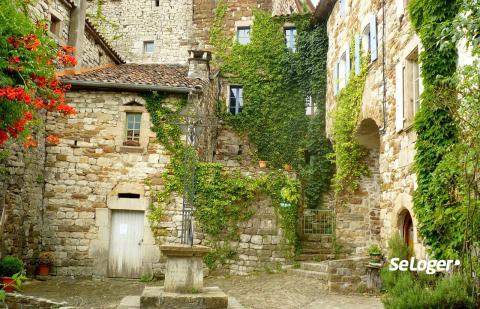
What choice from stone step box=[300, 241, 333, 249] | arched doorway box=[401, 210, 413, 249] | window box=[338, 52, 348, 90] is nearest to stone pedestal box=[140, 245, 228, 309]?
arched doorway box=[401, 210, 413, 249]

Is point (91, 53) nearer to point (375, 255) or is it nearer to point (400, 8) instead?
point (400, 8)

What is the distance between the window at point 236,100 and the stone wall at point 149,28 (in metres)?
3.19

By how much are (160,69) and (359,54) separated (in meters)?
6.22

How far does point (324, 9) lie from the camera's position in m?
15.7

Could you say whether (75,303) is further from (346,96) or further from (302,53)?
(302,53)

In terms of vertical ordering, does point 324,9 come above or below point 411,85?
above

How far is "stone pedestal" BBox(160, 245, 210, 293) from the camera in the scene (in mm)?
7312

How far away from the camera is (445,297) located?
18.0 feet

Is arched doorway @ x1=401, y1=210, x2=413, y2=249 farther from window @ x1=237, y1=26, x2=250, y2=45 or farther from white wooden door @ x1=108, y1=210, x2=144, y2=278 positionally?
window @ x1=237, y1=26, x2=250, y2=45

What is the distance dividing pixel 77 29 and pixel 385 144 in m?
9.12

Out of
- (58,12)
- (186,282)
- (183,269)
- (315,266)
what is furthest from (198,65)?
(186,282)

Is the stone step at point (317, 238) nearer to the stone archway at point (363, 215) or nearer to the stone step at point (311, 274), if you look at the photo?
the stone archway at point (363, 215)

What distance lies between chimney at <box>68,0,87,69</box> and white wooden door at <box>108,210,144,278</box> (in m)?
4.72

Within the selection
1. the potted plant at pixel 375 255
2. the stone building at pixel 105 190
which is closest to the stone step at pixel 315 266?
the stone building at pixel 105 190
